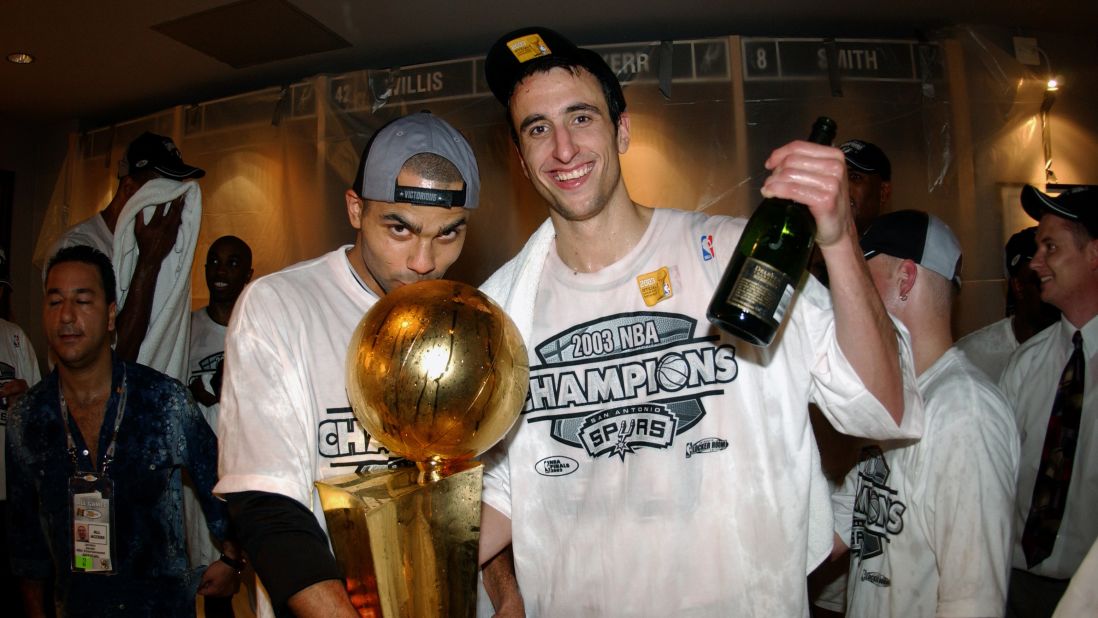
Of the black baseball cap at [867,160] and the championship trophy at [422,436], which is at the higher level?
the black baseball cap at [867,160]

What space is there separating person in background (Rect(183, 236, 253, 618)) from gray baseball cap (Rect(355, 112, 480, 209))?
6.17ft

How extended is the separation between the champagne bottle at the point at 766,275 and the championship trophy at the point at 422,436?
370 millimetres

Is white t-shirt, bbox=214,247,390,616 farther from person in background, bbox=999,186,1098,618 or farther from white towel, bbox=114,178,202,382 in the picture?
person in background, bbox=999,186,1098,618

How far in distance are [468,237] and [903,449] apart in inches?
139

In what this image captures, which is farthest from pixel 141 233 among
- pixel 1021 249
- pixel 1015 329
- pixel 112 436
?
pixel 1021 249

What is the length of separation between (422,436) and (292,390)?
0.40 m

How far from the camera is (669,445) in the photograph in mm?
1456

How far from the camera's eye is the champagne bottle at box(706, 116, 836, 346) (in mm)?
1155

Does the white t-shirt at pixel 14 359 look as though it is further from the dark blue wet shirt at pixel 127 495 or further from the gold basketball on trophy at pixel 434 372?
the gold basketball on trophy at pixel 434 372

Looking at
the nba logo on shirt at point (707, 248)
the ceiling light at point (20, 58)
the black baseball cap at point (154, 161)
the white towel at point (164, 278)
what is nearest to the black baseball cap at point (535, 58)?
the nba logo on shirt at point (707, 248)

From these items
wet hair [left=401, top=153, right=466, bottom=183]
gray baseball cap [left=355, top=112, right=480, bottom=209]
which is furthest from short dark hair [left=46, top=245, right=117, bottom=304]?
wet hair [left=401, top=153, right=466, bottom=183]

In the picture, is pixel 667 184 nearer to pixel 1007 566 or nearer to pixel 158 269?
pixel 158 269

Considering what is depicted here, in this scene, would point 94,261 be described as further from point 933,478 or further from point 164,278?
point 933,478

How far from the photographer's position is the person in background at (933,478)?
150 centimetres
